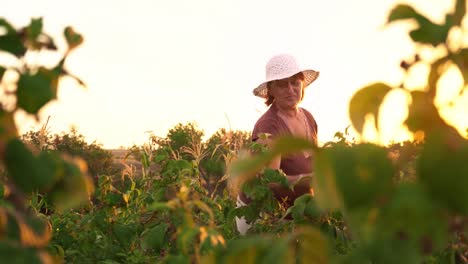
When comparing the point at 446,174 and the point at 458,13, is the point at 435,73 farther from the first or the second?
the point at 446,174

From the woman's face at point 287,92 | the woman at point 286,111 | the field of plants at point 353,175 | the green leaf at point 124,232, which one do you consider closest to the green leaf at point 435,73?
the field of plants at point 353,175

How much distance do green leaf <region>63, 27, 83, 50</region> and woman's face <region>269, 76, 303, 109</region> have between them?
4.64 meters

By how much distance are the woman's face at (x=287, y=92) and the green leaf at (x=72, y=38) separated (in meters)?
4.64

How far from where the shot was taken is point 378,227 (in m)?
0.89

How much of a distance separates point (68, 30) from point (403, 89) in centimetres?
55

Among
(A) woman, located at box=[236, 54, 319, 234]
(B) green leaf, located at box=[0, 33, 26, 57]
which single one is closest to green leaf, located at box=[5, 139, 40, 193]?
(B) green leaf, located at box=[0, 33, 26, 57]

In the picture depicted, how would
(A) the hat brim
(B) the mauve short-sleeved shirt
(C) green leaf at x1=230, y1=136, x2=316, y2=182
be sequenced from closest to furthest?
(C) green leaf at x1=230, y1=136, x2=316, y2=182 < (B) the mauve short-sleeved shirt < (A) the hat brim

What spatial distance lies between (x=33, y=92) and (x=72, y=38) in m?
0.17

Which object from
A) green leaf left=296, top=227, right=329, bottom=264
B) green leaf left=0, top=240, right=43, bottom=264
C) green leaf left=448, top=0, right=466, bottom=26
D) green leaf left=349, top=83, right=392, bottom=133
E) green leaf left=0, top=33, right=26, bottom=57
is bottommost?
green leaf left=296, top=227, right=329, bottom=264

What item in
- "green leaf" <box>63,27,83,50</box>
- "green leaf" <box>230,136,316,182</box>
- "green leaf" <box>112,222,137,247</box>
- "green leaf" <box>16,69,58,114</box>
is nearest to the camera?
"green leaf" <box>230,136,316,182</box>

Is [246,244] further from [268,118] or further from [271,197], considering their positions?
[268,118]

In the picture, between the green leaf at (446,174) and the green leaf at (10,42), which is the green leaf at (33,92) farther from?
the green leaf at (446,174)

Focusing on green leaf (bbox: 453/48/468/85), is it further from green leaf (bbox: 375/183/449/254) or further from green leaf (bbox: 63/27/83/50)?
green leaf (bbox: 63/27/83/50)

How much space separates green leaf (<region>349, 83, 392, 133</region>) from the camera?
3.35 ft
